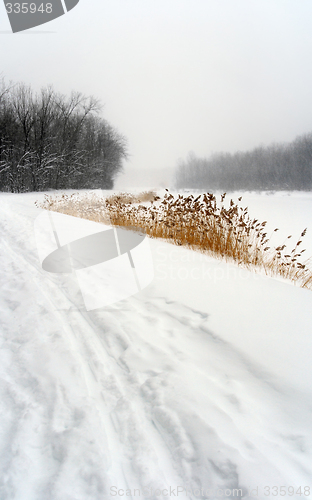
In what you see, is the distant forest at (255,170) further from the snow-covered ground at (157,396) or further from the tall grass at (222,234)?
the snow-covered ground at (157,396)

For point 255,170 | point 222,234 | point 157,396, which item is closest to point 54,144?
point 255,170

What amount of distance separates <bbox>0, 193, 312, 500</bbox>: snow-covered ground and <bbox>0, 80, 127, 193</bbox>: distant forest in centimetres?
1524

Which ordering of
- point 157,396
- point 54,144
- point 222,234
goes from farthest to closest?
1. point 54,144
2. point 222,234
3. point 157,396

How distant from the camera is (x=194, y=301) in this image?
1.98 m

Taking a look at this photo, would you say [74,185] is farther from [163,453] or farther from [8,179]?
[163,453]

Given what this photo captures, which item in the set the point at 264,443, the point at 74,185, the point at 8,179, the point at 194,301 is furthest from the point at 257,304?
the point at 8,179

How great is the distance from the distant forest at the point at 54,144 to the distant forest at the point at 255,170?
5.37 meters

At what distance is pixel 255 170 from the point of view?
726 inches

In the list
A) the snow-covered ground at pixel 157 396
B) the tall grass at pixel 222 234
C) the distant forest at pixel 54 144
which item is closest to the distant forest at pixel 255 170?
the distant forest at pixel 54 144

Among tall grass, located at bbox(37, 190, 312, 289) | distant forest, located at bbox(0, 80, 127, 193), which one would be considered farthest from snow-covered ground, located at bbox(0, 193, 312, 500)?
distant forest, located at bbox(0, 80, 127, 193)

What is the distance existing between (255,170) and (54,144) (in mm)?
13860

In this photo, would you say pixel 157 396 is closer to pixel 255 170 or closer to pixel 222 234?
pixel 222 234

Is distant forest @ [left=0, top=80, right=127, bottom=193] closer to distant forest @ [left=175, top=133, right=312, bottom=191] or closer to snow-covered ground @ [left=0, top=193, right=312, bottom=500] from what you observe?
distant forest @ [left=175, top=133, right=312, bottom=191]

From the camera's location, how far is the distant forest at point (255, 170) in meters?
16.7
